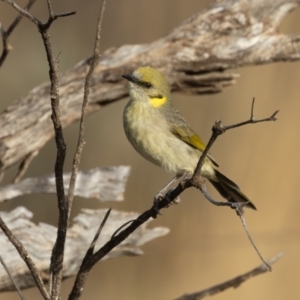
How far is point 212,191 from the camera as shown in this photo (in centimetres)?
333

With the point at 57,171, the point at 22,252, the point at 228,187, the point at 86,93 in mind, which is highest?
the point at 86,93

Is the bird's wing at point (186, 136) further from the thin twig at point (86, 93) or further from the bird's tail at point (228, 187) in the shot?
the thin twig at point (86, 93)

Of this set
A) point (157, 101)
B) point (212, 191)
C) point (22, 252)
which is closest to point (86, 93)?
point (22, 252)

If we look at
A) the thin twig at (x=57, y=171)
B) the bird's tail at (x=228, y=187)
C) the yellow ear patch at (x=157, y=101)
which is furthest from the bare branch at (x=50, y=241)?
the thin twig at (x=57, y=171)

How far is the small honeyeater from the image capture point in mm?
2275

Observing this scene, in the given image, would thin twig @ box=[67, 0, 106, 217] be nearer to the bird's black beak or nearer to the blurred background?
the bird's black beak

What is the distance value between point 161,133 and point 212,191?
106cm

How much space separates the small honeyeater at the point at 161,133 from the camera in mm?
2275

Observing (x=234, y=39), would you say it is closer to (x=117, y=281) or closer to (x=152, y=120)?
(x=152, y=120)

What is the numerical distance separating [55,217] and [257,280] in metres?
1.05

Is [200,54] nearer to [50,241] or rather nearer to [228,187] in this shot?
[228,187]

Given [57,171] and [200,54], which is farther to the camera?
[200,54]

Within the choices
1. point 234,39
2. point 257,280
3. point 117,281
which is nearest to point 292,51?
point 234,39

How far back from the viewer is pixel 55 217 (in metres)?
3.68
